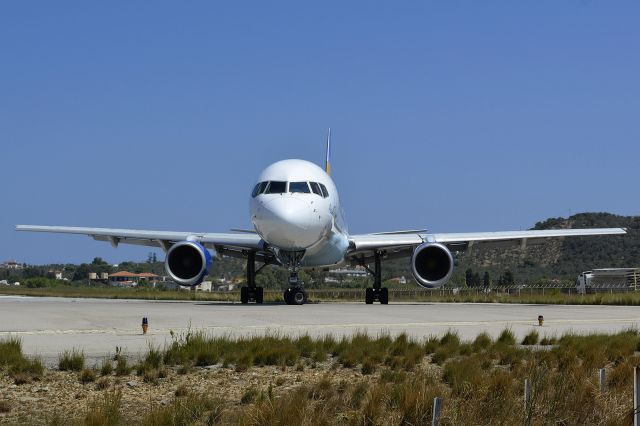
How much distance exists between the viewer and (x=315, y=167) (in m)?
33.5

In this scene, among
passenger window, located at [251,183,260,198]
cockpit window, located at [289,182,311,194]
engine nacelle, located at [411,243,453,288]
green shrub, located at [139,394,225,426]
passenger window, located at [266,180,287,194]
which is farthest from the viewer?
engine nacelle, located at [411,243,453,288]

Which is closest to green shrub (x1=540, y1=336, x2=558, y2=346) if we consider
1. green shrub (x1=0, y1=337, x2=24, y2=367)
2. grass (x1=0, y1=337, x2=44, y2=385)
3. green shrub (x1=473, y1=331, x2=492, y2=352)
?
green shrub (x1=473, y1=331, x2=492, y2=352)

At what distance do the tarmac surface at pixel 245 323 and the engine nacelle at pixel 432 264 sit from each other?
462 centimetres

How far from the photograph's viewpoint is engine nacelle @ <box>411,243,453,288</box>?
33.4m

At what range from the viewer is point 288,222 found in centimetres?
3005

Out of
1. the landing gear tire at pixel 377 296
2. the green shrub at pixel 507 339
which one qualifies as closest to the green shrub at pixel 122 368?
the green shrub at pixel 507 339

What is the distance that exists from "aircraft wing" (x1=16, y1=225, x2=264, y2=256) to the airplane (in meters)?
0.04

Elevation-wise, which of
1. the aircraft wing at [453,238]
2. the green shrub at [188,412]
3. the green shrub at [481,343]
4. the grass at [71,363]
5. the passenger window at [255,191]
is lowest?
the green shrub at [188,412]

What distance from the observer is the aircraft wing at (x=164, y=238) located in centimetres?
3522

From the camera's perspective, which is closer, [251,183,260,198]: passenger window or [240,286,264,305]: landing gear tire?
[251,183,260,198]: passenger window

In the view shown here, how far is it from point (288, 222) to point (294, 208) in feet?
1.72

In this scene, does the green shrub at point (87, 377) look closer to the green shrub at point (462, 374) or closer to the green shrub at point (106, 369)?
the green shrub at point (106, 369)

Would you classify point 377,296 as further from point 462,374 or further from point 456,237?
point 462,374

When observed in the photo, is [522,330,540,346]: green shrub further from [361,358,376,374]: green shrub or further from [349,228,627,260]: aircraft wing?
[349,228,627,260]: aircraft wing
